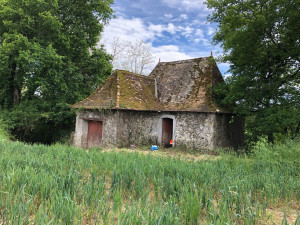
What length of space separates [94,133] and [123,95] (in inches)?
113

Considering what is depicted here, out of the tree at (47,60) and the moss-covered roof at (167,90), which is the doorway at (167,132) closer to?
the moss-covered roof at (167,90)

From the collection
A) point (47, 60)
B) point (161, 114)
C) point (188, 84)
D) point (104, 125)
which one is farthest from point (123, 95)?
point (47, 60)

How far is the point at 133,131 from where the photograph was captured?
12898mm

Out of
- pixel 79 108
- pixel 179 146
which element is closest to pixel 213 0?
pixel 179 146

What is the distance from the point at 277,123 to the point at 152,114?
6.85m

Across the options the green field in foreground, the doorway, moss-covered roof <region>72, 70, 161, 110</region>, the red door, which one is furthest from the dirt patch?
the red door

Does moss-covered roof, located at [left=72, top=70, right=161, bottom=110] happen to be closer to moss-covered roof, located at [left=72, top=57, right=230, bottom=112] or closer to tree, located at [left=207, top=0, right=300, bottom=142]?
moss-covered roof, located at [left=72, top=57, right=230, bottom=112]

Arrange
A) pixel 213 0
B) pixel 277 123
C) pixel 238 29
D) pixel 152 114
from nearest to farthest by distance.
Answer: pixel 277 123 < pixel 238 29 < pixel 213 0 < pixel 152 114

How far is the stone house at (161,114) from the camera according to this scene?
1210 centimetres

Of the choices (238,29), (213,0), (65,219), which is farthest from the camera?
(213,0)

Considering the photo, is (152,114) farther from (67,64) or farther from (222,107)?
(67,64)

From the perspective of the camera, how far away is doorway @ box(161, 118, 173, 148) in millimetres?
13656

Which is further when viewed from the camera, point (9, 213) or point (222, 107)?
point (222, 107)

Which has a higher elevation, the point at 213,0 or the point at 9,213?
the point at 213,0
